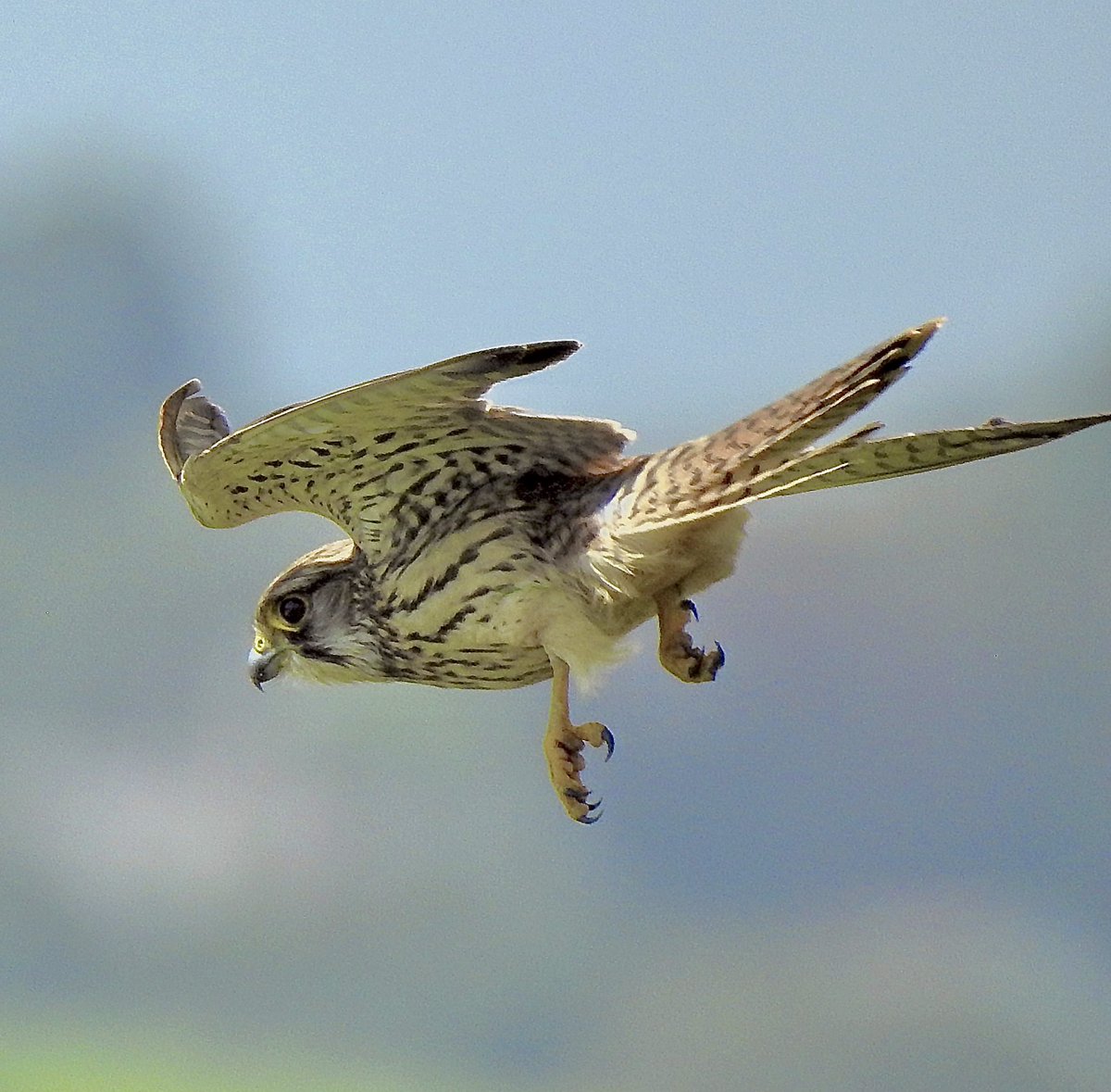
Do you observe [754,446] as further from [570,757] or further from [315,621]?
[315,621]

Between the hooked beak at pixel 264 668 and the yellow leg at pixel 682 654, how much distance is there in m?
0.33

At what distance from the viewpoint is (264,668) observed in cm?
119

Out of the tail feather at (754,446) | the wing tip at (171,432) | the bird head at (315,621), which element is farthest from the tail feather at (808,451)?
the wing tip at (171,432)

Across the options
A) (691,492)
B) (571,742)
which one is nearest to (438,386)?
(691,492)

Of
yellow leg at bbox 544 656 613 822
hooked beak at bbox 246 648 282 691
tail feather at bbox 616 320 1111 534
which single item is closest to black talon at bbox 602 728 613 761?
yellow leg at bbox 544 656 613 822

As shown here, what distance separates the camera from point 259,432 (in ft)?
3.15

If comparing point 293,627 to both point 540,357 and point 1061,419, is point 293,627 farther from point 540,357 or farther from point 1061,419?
point 1061,419

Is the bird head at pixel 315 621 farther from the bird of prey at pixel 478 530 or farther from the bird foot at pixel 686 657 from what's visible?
the bird foot at pixel 686 657

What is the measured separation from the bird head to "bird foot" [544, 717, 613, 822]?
0.55 ft

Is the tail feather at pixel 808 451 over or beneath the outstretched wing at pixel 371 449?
beneath

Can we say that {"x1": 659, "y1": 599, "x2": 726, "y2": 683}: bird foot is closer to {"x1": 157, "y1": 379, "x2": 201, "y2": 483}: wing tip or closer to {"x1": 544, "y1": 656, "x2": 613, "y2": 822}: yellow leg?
{"x1": 544, "y1": 656, "x2": 613, "y2": 822}: yellow leg

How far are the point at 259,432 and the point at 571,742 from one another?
12.6 inches

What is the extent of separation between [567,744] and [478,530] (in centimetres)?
17

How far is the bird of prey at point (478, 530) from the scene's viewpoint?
3.18ft
